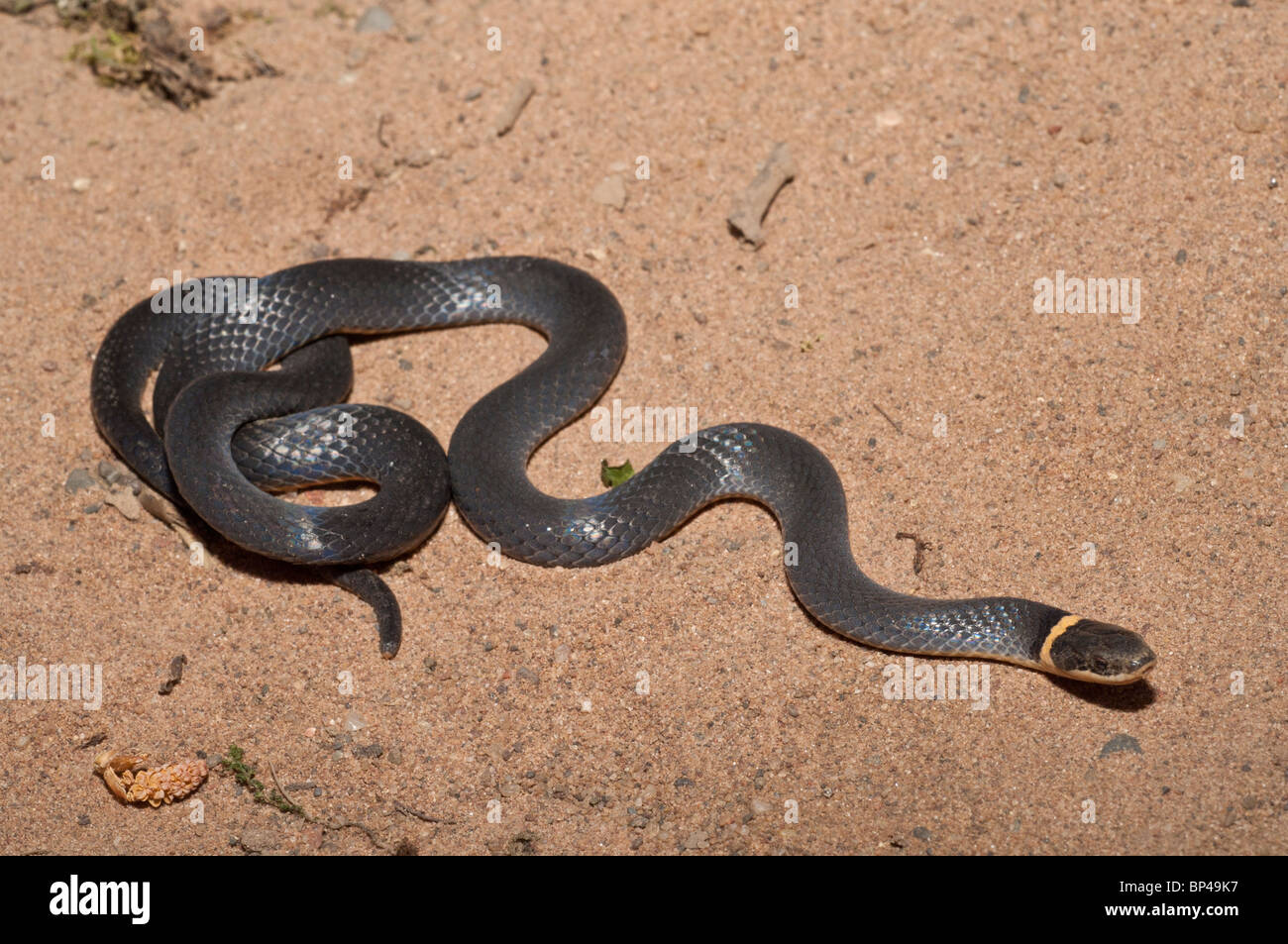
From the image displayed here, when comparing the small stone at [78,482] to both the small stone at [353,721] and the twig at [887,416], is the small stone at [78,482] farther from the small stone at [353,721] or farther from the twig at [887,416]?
the twig at [887,416]

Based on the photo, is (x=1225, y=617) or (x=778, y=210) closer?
(x=1225, y=617)

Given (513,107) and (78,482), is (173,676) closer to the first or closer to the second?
(78,482)

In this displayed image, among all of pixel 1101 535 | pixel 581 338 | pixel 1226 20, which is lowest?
pixel 1101 535

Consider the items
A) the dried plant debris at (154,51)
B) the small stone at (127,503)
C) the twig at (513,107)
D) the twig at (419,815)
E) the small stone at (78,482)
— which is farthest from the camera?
the dried plant debris at (154,51)

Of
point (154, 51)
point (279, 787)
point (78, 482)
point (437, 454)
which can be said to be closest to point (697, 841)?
point (279, 787)

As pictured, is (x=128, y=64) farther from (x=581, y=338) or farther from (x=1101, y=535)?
(x=1101, y=535)

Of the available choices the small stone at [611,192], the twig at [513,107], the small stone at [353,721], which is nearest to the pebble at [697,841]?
the small stone at [353,721]

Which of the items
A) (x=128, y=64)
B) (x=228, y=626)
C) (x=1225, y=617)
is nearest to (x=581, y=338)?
(x=228, y=626)
